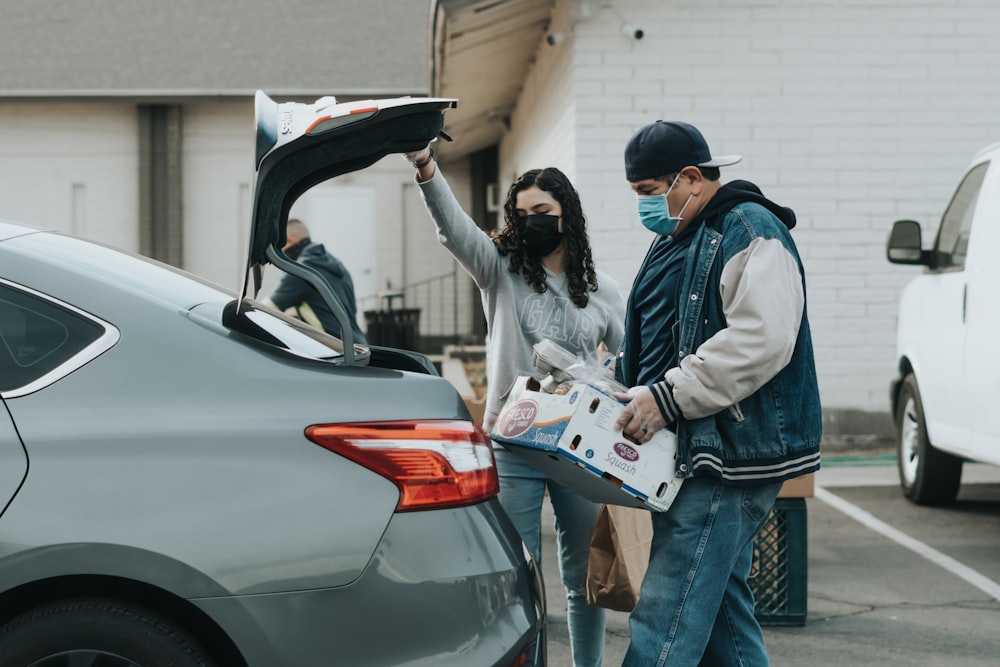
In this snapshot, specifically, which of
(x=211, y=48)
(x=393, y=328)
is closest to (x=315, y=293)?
(x=393, y=328)

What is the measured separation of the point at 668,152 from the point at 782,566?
2438 millimetres

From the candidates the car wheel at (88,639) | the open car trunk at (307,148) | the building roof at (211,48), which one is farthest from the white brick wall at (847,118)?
the building roof at (211,48)

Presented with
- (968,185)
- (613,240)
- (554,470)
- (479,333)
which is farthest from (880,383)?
(479,333)

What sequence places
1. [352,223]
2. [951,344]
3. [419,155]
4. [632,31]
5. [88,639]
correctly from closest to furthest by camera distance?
[88,639] < [419,155] < [951,344] < [632,31] < [352,223]

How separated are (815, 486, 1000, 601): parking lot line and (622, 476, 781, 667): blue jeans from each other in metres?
3.01

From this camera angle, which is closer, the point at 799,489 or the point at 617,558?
the point at 617,558

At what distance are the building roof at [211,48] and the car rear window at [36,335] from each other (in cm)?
1980

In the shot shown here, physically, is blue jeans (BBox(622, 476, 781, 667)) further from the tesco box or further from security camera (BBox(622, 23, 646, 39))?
security camera (BBox(622, 23, 646, 39))

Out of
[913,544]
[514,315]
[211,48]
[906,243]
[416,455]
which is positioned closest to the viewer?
[416,455]

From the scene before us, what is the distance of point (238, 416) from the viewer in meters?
2.61

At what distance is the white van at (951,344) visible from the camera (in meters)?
6.25

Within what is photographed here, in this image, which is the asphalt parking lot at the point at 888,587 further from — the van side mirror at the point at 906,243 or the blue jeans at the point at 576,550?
the van side mirror at the point at 906,243

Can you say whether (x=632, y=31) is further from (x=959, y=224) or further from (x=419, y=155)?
(x=419, y=155)

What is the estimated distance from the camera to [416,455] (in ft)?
8.71
